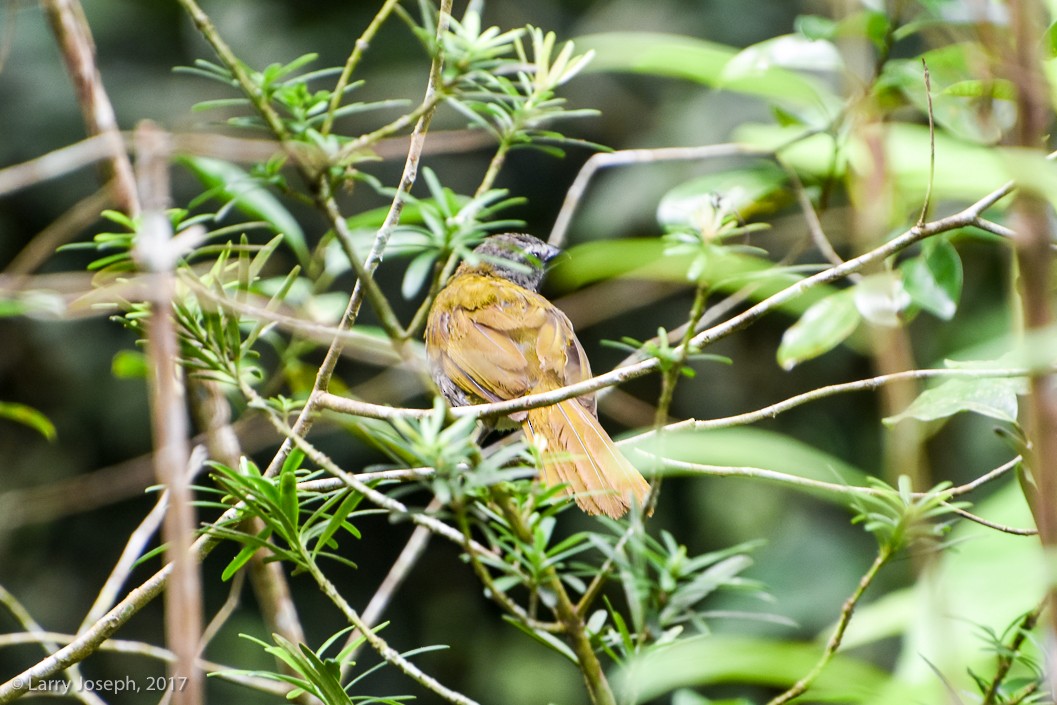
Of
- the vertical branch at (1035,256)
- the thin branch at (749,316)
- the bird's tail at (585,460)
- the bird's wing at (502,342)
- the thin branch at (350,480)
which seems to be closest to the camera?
the vertical branch at (1035,256)

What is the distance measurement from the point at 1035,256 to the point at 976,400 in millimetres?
1064

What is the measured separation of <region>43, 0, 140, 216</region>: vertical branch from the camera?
7.52 ft

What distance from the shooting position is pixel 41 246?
156cm

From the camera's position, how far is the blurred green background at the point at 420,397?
450 centimetres

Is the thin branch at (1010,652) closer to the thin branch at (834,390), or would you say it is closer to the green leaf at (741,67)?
the thin branch at (834,390)

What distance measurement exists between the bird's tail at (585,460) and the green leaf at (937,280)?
2.26 feet

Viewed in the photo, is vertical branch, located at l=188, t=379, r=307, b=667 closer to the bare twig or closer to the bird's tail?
the bird's tail

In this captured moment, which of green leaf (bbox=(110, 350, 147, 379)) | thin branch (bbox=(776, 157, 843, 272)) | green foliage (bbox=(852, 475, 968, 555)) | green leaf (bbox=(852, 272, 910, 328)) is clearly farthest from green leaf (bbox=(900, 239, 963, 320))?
green leaf (bbox=(110, 350, 147, 379))

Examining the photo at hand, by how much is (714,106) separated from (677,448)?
9.87 ft

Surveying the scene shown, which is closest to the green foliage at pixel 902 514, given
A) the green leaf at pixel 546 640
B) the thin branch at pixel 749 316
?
the thin branch at pixel 749 316

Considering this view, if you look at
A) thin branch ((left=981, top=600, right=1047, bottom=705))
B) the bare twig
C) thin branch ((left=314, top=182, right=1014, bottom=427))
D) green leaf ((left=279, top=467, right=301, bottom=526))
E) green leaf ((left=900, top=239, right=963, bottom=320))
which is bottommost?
thin branch ((left=981, top=600, right=1047, bottom=705))

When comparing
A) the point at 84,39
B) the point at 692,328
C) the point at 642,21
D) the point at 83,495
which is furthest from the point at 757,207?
the point at 83,495

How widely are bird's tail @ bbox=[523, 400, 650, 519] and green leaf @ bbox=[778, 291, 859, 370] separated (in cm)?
42

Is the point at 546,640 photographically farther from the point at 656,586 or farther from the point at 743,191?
the point at 743,191
